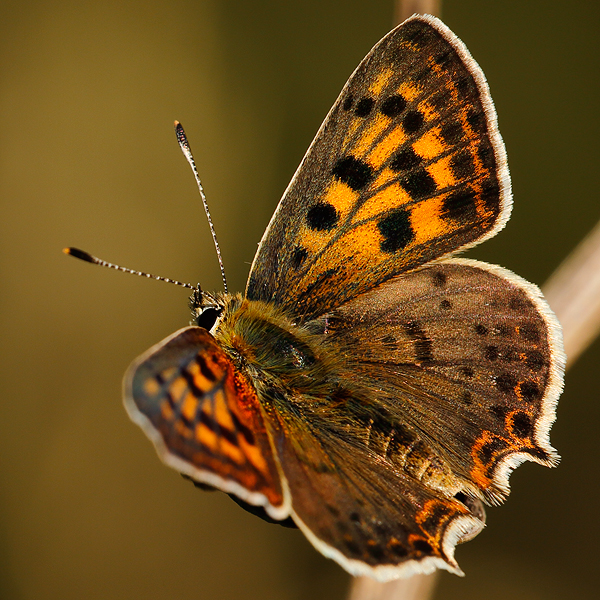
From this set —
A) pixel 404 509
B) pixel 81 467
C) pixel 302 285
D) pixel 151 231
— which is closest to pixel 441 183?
pixel 302 285

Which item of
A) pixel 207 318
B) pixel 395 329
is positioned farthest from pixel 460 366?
pixel 207 318

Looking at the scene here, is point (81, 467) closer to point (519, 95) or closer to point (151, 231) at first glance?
point (151, 231)

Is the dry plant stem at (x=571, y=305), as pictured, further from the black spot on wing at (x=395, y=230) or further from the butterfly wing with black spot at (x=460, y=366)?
the black spot on wing at (x=395, y=230)

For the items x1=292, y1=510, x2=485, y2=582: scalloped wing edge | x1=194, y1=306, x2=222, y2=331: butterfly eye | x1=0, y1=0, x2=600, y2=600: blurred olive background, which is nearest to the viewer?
x1=292, y1=510, x2=485, y2=582: scalloped wing edge

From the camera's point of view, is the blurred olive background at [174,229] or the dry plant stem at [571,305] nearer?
the dry plant stem at [571,305]

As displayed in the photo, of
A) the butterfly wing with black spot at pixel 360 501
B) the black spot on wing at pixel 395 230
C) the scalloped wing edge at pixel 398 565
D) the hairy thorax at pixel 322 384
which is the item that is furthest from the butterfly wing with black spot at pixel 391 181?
the scalloped wing edge at pixel 398 565

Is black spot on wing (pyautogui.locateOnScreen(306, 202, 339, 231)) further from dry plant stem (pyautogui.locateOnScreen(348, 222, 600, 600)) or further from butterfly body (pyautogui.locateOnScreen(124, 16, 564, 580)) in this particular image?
dry plant stem (pyautogui.locateOnScreen(348, 222, 600, 600))

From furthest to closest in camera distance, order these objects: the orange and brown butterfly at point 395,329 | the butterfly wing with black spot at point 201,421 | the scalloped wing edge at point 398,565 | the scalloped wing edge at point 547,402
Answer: the scalloped wing edge at point 547,402, the orange and brown butterfly at point 395,329, the scalloped wing edge at point 398,565, the butterfly wing with black spot at point 201,421

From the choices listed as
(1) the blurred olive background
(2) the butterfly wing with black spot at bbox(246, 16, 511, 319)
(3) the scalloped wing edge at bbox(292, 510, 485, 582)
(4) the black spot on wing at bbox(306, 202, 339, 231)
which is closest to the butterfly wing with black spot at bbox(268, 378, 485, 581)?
(3) the scalloped wing edge at bbox(292, 510, 485, 582)

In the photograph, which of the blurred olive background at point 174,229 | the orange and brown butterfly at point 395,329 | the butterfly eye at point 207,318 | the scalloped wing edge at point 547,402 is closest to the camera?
the orange and brown butterfly at point 395,329

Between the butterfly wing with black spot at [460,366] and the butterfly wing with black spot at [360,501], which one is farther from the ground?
the butterfly wing with black spot at [460,366]
